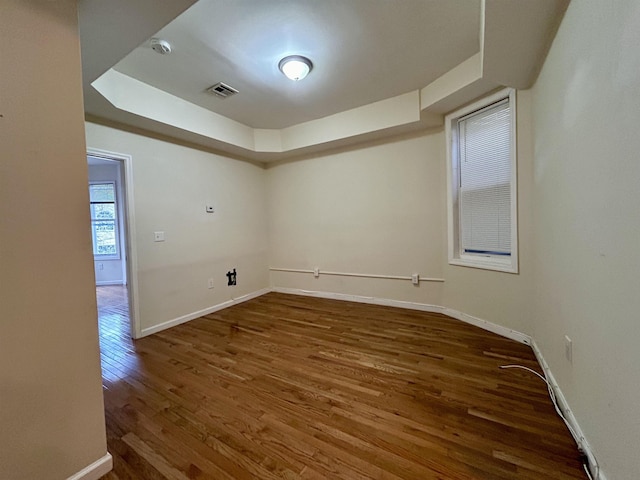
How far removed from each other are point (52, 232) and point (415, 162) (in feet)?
11.5

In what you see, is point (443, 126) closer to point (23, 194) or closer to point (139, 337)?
point (23, 194)

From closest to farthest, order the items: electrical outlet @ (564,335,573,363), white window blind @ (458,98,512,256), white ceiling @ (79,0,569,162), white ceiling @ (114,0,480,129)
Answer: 1. electrical outlet @ (564,335,573,363)
2. white ceiling @ (79,0,569,162)
3. white ceiling @ (114,0,480,129)
4. white window blind @ (458,98,512,256)

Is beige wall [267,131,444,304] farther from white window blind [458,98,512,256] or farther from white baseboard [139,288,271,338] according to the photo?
white baseboard [139,288,271,338]

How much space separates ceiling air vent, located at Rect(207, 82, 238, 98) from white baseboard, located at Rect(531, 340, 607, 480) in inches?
147

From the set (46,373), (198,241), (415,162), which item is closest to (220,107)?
(198,241)

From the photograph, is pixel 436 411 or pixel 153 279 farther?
pixel 153 279

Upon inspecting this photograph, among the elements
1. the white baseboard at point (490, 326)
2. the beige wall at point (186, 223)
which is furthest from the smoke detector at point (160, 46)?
the white baseboard at point (490, 326)

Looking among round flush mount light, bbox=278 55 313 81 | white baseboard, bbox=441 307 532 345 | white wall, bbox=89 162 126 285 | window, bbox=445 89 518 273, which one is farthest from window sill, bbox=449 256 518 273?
white wall, bbox=89 162 126 285

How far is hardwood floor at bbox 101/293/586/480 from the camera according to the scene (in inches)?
49.6

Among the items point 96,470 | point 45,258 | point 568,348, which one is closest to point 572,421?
point 568,348

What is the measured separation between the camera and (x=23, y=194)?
3.44 ft

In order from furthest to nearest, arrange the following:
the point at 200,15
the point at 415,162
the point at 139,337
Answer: the point at 415,162 → the point at 139,337 → the point at 200,15

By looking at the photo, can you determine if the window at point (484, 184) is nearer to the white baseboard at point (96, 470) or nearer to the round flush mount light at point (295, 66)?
the round flush mount light at point (295, 66)

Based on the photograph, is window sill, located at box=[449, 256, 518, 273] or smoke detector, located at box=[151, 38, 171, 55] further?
window sill, located at box=[449, 256, 518, 273]
